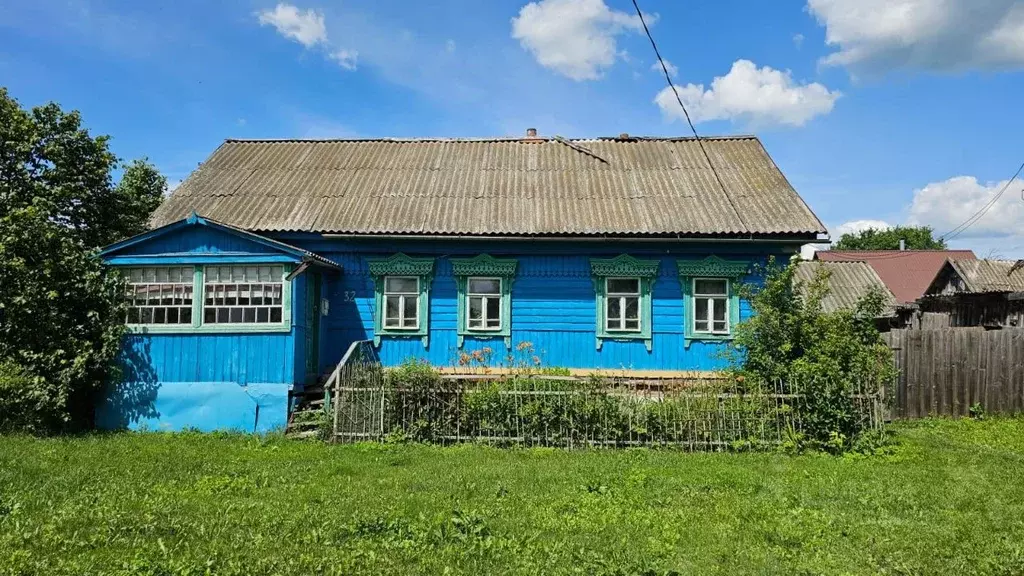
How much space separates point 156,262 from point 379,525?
24.9ft

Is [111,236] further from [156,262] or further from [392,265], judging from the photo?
[392,265]

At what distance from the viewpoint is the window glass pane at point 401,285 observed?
13109 mm

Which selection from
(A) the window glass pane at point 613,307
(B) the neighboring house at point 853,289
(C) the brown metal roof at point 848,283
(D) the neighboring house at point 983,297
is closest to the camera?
(A) the window glass pane at point 613,307

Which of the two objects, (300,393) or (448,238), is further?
(448,238)

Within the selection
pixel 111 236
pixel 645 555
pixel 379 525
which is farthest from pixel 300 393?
pixel 645 555

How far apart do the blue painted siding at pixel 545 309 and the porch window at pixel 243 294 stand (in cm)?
201

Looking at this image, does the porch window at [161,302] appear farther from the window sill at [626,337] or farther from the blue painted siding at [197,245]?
the window sill at [626,337]

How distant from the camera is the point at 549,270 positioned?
13000 millimetres

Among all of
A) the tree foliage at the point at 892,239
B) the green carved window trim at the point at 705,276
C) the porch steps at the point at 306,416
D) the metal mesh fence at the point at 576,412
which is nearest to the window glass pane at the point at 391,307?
the porch steps at the point at 306,416

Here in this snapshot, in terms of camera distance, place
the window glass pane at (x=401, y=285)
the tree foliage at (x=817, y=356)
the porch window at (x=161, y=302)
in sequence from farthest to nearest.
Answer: the window glass pane at (x=401, y=285) < the porch window at (x=161, y=302) < the tree foliage at (x=817, y=356)

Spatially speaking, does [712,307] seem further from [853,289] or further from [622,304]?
[853,289]

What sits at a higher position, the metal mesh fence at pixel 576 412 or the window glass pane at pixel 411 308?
the window glass pane at pixel 411 308

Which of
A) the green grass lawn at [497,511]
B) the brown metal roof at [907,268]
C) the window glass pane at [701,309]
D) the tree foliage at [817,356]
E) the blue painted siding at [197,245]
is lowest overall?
the green grass lawn at [497,511]

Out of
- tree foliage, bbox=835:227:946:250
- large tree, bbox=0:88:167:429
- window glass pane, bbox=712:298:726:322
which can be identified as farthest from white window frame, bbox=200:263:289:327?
tree foliage, bbox=835:227:946:250
